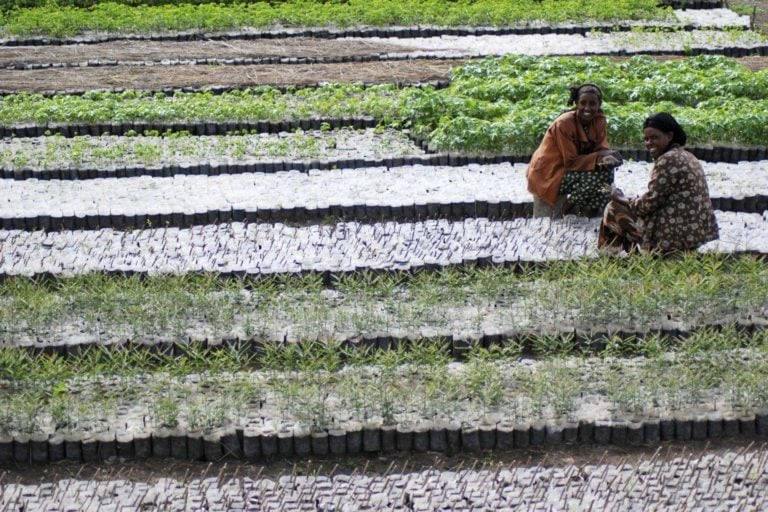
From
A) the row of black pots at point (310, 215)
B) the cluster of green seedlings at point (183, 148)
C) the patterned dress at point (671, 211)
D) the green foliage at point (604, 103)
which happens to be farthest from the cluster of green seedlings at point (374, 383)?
the cluster of green seedlings at point (183, 148)

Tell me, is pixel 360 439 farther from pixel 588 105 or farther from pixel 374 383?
pixel 588 105

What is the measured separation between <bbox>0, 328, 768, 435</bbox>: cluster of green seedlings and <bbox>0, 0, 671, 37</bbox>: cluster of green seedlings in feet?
41.3

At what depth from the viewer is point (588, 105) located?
32.0 feet

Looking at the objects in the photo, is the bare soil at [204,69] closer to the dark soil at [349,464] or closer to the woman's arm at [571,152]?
the woman's arm at [571,152]

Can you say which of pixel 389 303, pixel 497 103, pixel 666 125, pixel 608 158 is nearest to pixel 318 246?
pixel 389 303

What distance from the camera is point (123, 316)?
8.16 meters

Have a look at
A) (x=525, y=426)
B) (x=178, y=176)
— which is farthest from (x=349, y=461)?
(x=178, y=176)

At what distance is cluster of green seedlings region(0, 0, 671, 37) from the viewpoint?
64.6 feet

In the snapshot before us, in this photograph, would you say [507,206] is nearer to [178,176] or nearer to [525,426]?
[178,176]

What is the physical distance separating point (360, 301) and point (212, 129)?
5.46 metres

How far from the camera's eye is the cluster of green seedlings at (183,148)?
1219 centimetres

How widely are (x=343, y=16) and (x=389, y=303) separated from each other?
40.2 ft

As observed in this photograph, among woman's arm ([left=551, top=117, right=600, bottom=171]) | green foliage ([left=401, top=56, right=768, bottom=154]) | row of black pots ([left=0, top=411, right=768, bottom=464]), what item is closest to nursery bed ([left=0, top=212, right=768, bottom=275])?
woman's arm ([left=551, top=117, right=600, bottom=171])

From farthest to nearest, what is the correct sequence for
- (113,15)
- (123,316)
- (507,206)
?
(113,15)
(507,206)
(123,316)
